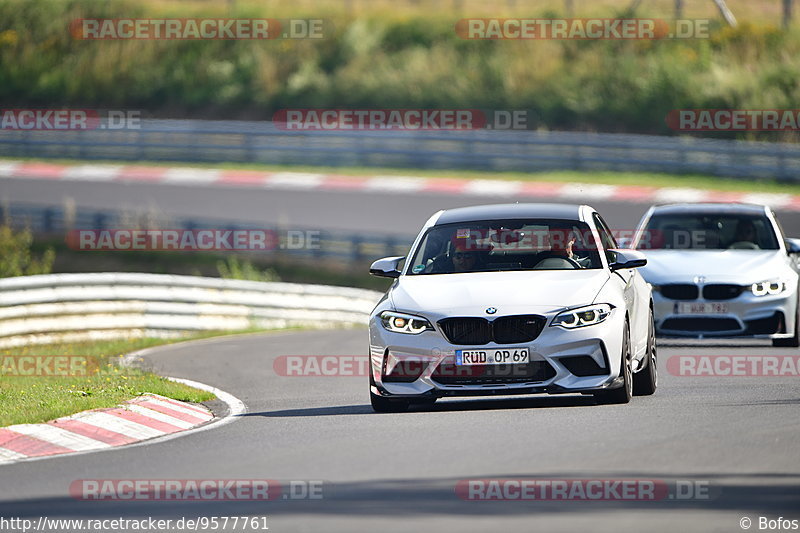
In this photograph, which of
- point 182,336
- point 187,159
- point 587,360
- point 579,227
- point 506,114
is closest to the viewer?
point 587,360

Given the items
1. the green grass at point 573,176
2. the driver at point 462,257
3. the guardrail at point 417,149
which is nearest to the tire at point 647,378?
the driver at point 462,257

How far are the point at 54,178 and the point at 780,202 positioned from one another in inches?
696

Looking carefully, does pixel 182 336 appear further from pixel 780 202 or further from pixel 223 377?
pixel 780 202

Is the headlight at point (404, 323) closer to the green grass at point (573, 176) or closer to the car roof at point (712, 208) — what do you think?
the car roof at point (712, 208)

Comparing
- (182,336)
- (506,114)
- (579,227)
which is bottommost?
(182,336)

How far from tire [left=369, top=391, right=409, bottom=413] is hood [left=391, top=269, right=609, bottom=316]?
724 millimetres

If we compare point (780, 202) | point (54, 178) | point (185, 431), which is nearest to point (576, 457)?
point (185, 431)

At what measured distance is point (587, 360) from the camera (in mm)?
10875

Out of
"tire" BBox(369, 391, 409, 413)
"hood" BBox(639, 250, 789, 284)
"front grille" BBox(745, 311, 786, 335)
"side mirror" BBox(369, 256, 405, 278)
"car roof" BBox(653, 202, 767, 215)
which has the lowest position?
"tire" BBox(369, 391, 409, 413)

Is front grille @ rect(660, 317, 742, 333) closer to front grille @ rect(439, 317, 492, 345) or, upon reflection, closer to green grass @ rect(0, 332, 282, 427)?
green grass @ rect(0, 332, 282, 427)

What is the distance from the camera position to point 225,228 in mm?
29266

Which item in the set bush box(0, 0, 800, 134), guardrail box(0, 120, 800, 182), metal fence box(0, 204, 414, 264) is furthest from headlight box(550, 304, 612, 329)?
bush box(0, 0, 800, 134)

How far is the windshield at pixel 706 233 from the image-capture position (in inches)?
685

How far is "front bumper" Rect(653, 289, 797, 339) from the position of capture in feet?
53.2
